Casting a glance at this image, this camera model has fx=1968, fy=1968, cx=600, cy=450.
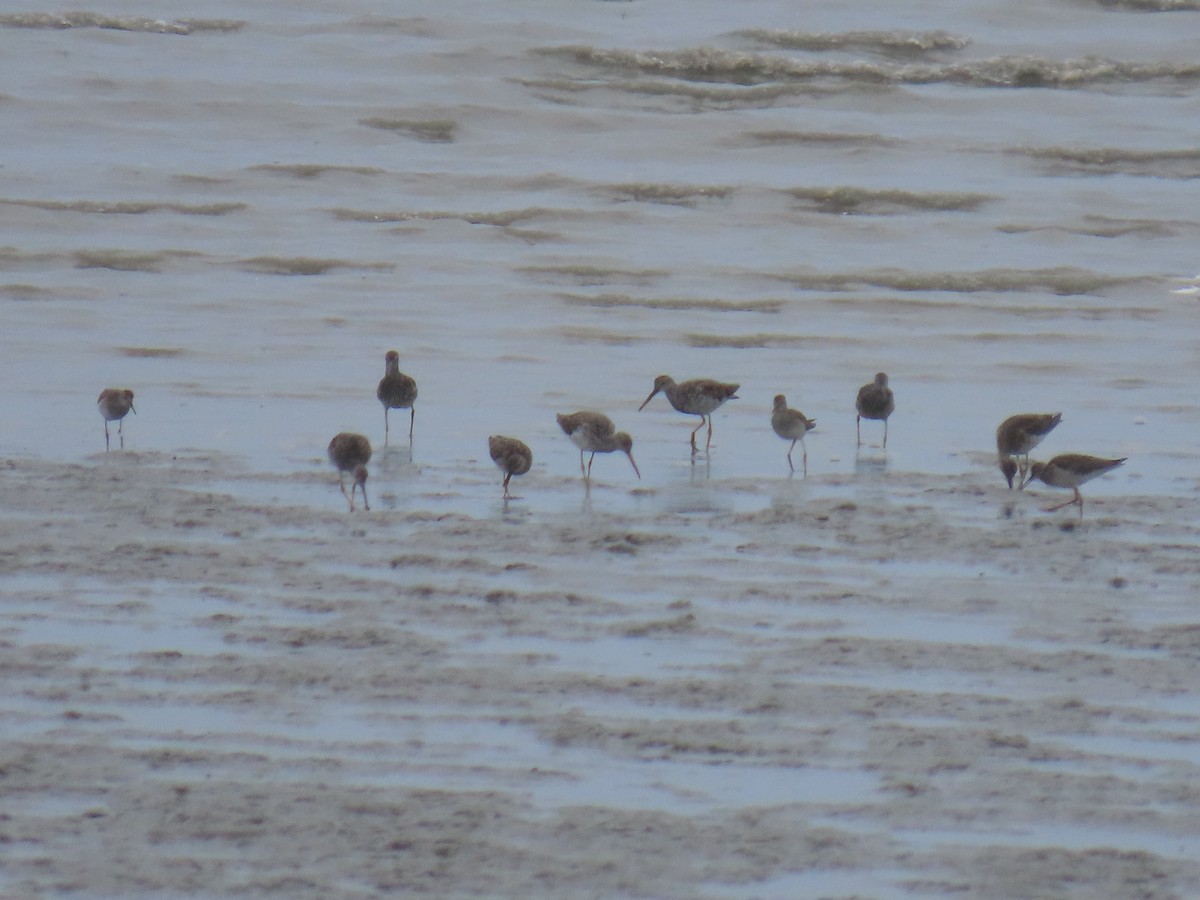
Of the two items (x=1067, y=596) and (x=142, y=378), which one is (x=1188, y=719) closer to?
(x=1067, y=596)

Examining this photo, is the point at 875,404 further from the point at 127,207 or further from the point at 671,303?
the point at 127,207

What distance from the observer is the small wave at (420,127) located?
23.5 m

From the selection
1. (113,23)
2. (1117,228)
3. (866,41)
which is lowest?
(1117,228)

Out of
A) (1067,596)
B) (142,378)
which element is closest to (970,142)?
(142,378)

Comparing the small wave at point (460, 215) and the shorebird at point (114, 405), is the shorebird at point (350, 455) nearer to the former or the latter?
the shorebird at point (114, 405)

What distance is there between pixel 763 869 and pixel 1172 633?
2630 millimetres

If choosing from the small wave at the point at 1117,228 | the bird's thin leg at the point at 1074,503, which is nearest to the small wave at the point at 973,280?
the small wave at the point at 1117,228

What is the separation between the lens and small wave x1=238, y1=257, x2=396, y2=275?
57.9ft

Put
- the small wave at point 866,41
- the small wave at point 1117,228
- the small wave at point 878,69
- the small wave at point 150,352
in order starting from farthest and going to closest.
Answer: the small wave at point 866,41 < the small wave at point 878,69 < the small wave at point 1117,228 < the small wave at point 150,352

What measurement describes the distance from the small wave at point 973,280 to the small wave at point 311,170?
594cm

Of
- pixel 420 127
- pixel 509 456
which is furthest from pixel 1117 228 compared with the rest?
pixel 509 456

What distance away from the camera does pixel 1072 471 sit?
9.34 m

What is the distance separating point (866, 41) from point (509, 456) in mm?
19030

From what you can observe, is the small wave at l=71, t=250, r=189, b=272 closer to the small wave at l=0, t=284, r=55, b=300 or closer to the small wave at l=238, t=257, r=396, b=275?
the small wave at l=238, t=257, r=396, b=275
